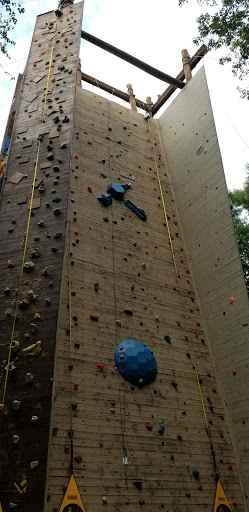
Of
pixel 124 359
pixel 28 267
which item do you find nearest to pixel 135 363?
pixel 124 359

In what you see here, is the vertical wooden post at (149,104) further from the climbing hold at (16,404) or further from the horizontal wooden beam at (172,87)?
the climbing hold at (16,404)

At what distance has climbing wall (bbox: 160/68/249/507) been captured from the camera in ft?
16.5

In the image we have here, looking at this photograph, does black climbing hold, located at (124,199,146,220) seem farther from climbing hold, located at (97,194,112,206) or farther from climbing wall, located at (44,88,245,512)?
climbing hold, located at (97,194,112,206)

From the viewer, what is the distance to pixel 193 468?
171 inches

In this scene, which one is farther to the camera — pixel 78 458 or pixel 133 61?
pixel 133 61

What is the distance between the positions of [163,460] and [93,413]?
36.0 inches

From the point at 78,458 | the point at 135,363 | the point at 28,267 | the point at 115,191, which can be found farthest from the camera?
the point at 115,191

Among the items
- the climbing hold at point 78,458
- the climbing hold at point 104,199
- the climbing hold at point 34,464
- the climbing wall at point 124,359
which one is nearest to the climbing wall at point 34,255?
the climbing hold at point 34,464

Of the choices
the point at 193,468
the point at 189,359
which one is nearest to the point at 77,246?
the point at 189,359

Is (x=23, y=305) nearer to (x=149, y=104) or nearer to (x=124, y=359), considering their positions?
(x=124, y=359)

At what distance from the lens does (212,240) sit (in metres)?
6.10

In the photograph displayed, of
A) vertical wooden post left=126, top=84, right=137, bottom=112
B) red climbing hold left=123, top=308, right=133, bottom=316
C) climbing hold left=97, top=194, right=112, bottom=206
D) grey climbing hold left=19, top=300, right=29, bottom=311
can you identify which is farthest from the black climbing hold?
vertical wooden post left=126, top=84, right=137, bottom=112

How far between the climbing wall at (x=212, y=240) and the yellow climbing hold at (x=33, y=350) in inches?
99.7

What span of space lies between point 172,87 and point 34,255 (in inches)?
233
